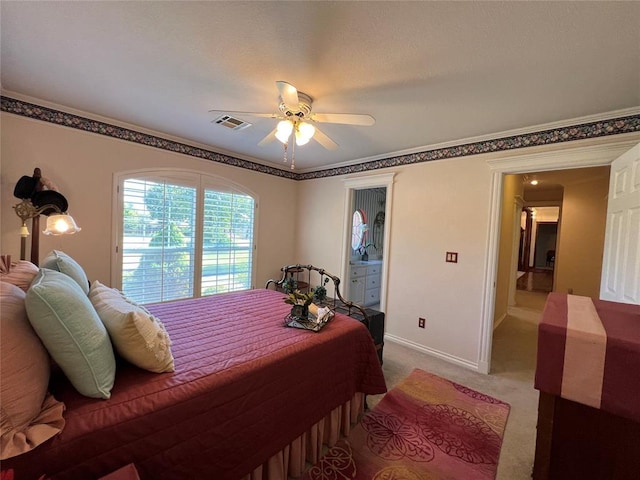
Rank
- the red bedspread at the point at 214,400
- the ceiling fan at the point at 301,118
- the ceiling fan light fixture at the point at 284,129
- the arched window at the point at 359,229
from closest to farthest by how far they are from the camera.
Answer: the red bedspread at the point at 214,400 → the ceiling fan at the point at 301,118 → the ceiling fan light fixture at the point at 284,129 → the arched window at the point at 359,229

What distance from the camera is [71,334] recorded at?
0.98 metres

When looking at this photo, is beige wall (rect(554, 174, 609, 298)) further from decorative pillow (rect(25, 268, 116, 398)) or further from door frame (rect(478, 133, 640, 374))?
decorative pillow (rect(25, 268, 116, 398))

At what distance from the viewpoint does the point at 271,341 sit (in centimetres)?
165

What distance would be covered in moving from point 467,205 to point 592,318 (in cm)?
215

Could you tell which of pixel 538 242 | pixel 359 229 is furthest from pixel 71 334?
pixel 538 242

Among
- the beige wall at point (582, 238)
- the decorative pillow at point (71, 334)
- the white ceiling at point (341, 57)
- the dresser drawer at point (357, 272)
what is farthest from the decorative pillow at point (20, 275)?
the beige wall at point (582, 238)

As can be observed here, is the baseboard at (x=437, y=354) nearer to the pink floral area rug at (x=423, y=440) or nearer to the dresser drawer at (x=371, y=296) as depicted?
the pink floral area rug at (x=423, y=440)

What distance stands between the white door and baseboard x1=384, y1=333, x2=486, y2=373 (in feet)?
4.53

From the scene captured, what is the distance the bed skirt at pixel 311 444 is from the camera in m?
1.46

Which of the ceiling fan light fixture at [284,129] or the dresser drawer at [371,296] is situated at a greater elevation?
the ceiling fan light fixture at [284,129]

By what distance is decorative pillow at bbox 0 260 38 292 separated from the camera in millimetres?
1215

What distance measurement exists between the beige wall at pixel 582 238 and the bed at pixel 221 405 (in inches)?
202

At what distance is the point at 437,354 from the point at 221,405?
9.18ft

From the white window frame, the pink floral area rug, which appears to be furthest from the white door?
the white window frame
